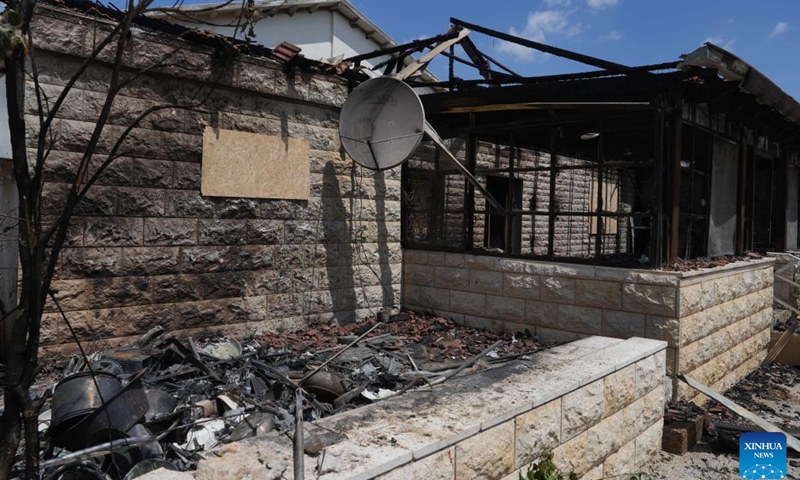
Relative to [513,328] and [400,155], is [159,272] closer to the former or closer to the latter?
[400,155]

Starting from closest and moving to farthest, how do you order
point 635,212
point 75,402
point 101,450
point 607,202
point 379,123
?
point 101,450
point 75,402
point 635,212
point 379,123
point 607,202

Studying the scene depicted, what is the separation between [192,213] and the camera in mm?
6570

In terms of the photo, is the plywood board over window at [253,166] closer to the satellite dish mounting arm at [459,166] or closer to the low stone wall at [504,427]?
the satellite dish mounting arm at [459,166]

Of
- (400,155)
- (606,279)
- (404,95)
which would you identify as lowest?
(606,279)

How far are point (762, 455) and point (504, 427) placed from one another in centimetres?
390

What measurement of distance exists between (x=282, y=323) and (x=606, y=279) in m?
4.28

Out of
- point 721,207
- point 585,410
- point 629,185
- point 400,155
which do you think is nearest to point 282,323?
point 400,155

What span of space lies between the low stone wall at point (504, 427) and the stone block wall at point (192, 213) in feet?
13.2

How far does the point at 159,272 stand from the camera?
6320 mm

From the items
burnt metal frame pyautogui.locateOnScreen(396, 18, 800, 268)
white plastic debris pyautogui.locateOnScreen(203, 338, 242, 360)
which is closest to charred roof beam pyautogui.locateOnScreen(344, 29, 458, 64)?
burnt metal frame pyautogui.locateOnScreen(396, 18, 800, 268)

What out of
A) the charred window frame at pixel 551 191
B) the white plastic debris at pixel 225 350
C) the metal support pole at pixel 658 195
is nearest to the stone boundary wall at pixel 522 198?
the charred window frame at pixel 551 191

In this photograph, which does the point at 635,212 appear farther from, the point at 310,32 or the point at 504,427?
the point at 310,32

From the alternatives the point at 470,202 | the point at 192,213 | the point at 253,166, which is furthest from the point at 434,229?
the point at 192,213

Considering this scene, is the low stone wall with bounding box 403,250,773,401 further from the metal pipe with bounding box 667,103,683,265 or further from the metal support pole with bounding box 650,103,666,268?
the metal pipe with bounding box 667,103,683,265
